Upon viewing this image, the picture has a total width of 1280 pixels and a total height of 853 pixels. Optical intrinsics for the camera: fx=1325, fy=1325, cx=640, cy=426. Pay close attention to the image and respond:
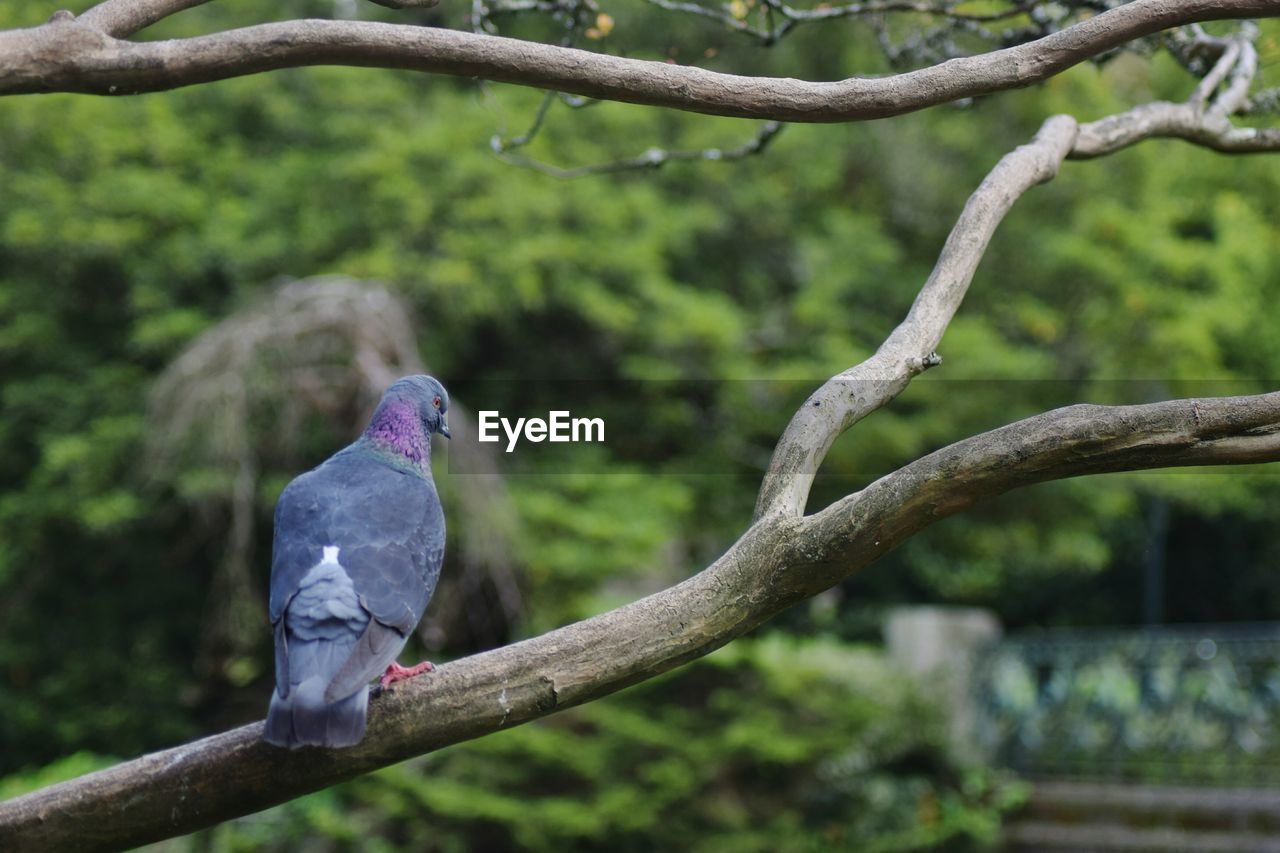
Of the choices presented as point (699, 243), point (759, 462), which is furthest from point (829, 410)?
point (699, 243)

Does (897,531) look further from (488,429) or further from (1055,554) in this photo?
(1055,554)

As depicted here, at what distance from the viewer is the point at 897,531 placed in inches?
83.7

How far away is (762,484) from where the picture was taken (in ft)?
7.38

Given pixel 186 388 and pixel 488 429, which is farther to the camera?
pixel 488 429

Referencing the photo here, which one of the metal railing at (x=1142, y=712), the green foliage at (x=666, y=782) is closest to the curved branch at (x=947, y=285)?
the green foliage at (x=666, y=782)

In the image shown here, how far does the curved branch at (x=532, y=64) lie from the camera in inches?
75.6

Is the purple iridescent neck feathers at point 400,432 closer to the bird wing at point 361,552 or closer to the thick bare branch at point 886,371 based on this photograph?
the bird wing at point 361,552

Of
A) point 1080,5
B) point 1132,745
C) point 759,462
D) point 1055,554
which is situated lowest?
point 1132,745

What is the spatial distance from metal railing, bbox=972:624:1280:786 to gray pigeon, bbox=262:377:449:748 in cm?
701

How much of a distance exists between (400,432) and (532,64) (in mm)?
959

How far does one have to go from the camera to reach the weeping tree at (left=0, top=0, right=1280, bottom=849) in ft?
6.52

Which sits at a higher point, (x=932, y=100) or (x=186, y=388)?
(x=932, y=100)

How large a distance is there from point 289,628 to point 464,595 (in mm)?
5174

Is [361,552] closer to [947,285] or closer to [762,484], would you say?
[762,484]
